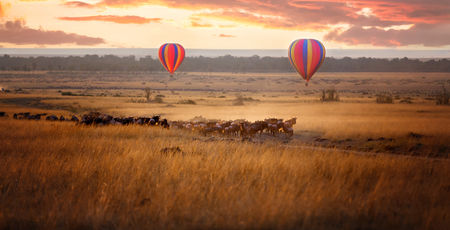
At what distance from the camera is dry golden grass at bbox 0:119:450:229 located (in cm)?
602

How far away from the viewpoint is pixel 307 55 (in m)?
36.2

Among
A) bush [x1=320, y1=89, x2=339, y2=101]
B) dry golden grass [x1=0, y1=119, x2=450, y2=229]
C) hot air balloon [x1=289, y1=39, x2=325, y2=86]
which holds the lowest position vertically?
bush [x1=320, y1=89, x2=339, y2=101]

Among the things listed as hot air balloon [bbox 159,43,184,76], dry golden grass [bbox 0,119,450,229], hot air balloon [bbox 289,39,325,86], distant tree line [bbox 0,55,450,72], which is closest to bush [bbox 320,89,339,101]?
hot air balloon [bbox 289,39,325,86]

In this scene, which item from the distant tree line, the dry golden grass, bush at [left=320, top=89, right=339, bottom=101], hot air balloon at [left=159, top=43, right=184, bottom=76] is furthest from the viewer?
the distant tree line

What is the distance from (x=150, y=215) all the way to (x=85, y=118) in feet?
48.0

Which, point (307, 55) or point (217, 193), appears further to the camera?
point (307, 55)

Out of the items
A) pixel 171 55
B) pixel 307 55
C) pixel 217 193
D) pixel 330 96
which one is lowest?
pixel 330 96

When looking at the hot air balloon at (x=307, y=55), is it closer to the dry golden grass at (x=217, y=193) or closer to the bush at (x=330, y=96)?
the bush at (x=330, y=96)

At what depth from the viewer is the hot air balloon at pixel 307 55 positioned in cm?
3625

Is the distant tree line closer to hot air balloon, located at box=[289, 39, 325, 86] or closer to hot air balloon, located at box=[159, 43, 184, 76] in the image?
hot air balloon, located at box=[159, 43, 184, 76]

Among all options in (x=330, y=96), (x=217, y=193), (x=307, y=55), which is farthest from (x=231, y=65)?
(x=217, y=193)

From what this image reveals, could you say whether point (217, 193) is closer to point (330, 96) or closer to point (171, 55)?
point (330, 96)

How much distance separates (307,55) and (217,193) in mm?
30875

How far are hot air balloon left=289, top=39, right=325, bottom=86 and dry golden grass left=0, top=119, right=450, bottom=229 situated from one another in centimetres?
2613
